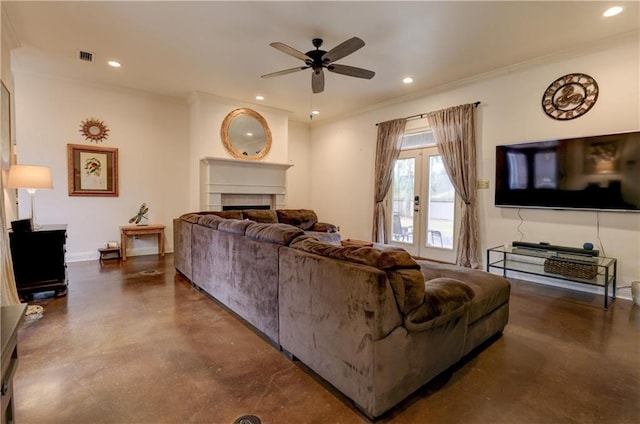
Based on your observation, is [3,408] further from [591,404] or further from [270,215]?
[270,215]

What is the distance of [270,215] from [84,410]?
3.93 meters

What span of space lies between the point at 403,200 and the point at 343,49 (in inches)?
126

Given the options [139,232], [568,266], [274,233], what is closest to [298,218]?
[139,232]

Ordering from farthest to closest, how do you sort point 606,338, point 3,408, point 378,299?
1. point 606,338
2. point 378,299
3. point 3,408

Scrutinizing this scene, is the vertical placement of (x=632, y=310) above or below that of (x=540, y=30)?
→ below

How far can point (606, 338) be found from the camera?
8.30 ft

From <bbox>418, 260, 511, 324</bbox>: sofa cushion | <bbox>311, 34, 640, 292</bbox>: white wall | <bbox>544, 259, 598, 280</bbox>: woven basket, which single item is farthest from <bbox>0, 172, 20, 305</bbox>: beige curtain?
<bbox>544, 259, 598, 280</bbox>: woven basket

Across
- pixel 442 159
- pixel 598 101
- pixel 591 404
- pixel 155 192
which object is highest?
pixel 598 101

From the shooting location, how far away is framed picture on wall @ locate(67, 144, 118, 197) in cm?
499

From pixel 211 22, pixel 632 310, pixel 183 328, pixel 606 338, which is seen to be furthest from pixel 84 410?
pixel 632 310

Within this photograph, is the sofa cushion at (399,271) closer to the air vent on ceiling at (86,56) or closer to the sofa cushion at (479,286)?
the sofa cushion at (479,286)

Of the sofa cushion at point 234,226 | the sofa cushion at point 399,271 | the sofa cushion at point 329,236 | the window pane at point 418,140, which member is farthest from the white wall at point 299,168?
the sofa cushion at point 399,271

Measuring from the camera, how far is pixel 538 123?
4.00 m

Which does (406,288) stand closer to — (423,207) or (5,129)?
(423,207)
